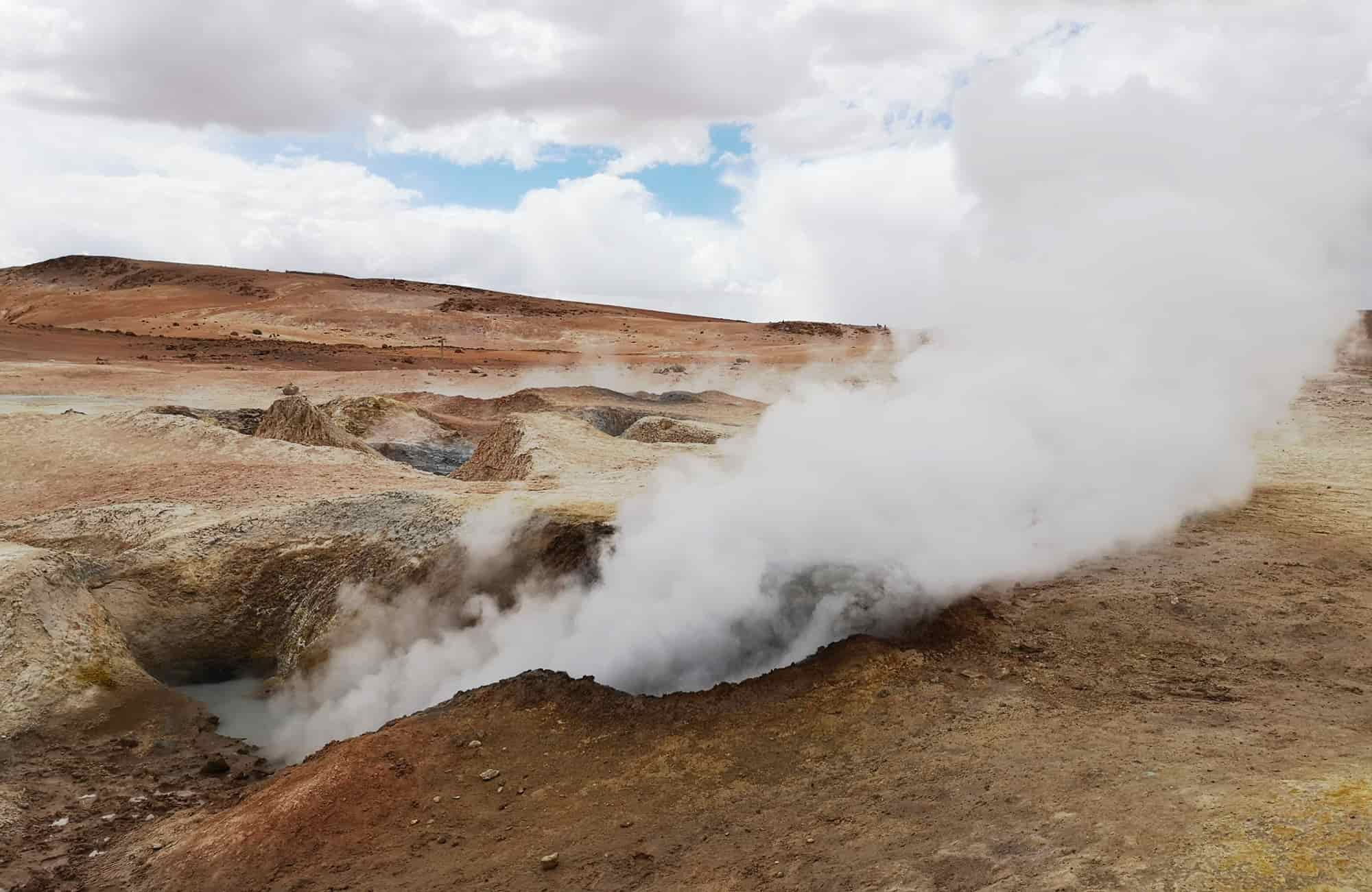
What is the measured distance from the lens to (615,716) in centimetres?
506

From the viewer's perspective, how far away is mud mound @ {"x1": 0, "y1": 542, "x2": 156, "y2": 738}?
5879 millimetres

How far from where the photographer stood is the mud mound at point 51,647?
5879 millimetres

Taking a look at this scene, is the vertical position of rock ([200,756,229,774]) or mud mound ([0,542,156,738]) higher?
mud mound ([0,542,156,738])

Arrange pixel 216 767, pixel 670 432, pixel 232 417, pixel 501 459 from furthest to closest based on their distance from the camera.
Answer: pixel 232 417 → pixel 670 432 → pixel 501 459 → pixel 216 767

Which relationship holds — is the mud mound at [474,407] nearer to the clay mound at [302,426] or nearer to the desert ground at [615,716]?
the clay mound at [302,426]

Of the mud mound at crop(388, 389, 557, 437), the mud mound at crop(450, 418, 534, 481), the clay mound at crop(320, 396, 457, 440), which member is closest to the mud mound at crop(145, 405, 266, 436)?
the clay mound at crop(320, 396, 457, 440)

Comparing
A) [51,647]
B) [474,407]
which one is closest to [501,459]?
[51,647]

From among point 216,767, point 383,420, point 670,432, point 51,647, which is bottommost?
point 216,767

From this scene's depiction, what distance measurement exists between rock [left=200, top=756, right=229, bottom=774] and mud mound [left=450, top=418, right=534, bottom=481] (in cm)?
371

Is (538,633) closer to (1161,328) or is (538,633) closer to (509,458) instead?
(509,458)

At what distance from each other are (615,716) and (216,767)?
2555 mm

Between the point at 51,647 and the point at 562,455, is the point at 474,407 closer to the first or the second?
the point at 562,455

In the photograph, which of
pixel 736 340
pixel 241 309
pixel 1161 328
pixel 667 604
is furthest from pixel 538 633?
pixel 241 309

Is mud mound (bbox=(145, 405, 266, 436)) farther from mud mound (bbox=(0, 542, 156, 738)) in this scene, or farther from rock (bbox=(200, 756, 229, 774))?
rock (bbox=(200, 756, 229, 774))
